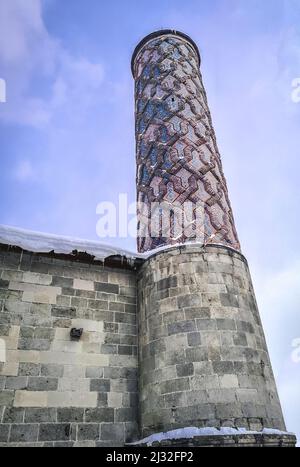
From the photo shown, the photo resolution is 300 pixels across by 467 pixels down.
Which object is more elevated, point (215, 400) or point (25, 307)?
point (25, 307)

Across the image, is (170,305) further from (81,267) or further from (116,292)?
(81,267)

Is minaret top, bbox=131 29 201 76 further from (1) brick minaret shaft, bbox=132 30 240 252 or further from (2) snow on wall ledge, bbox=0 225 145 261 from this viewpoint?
(2) snow on wall ledge, bbox=0 225 145 261

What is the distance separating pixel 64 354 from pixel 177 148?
4.30 meters

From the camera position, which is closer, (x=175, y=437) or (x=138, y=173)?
(x=175, y=437)

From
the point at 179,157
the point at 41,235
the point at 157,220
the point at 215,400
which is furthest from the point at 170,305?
the point at 179,157

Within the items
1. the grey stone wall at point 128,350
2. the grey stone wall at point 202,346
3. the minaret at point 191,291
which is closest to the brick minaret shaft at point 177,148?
the minaret at point 191,291

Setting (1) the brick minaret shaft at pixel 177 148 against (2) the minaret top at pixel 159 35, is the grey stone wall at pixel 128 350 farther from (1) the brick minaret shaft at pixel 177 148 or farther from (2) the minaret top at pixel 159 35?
(2) the minaret top at pixel 159 35

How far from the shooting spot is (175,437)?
3955 millimetres

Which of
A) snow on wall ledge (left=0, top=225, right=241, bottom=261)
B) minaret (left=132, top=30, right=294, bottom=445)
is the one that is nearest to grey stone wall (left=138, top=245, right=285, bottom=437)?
minaret (left=132, top=30, right=294, bottom=445)

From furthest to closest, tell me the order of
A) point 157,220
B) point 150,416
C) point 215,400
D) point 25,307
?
1. point 157,220
2. point 25,307
3. point 150,416
4. point 215,400

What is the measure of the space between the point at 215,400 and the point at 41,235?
3.41 meters

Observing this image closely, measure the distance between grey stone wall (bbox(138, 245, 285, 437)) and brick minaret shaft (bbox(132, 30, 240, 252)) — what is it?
0.69m

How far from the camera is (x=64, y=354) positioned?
478cm
